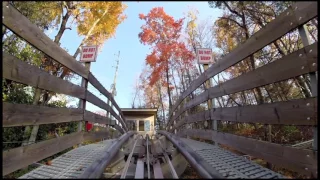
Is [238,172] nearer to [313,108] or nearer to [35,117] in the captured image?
[313,108]

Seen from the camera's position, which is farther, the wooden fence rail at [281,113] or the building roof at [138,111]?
the building roof at [138,111]

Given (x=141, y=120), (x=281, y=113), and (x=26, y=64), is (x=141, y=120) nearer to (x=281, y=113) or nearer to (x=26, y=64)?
(x=26, y=64)

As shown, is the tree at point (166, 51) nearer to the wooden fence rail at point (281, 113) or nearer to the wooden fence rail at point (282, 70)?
the wooden fence rail at point (282, 70)

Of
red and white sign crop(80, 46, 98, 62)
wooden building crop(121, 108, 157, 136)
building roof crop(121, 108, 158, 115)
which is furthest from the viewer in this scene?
wooden building crop(121, 108, 157, 136)

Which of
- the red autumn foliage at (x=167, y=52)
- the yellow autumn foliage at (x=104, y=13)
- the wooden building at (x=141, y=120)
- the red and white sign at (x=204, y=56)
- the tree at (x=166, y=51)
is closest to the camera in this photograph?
the yellow autumn foliage at (x=104, y=13)

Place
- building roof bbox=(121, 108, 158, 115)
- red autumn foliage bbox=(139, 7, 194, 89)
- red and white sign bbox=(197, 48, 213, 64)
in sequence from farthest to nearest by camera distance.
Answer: building roof bbox=(121, 108, 158, 115), red autumn foliage bbox=(139, 7, 194, 89), red and white sign bbox=(197, 48, 213, 64)

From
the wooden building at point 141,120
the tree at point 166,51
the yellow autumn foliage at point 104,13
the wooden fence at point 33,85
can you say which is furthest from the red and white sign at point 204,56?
the wooden building at point 141,120

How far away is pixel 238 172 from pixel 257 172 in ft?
0.52

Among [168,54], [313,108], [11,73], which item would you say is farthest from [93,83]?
[168,54]

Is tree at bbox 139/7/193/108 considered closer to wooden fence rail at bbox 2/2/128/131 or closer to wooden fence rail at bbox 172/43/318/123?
wooden fence rail at bbox 2/2/128/131

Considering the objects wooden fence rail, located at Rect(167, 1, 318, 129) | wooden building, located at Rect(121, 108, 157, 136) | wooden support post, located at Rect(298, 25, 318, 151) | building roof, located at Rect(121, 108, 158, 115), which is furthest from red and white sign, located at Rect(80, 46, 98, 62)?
wooden building, located at Rect(121, 108, 157, 136)

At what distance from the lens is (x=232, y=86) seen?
3.30 meters

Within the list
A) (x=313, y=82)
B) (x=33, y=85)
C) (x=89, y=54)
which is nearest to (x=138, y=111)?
(x=89, y=54)

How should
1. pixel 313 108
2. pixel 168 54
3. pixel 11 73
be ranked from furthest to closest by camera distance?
1. pixel 168 54
2. pixel 11 73
3. pixel 313 108
